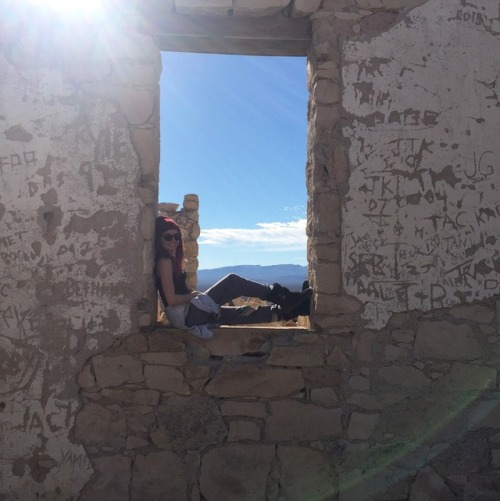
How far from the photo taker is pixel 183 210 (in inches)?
430

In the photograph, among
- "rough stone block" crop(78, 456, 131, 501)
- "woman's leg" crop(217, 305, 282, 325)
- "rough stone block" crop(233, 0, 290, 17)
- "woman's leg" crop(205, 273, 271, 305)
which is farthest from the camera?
"woman's leg" crop(205, 273, 271, 305)

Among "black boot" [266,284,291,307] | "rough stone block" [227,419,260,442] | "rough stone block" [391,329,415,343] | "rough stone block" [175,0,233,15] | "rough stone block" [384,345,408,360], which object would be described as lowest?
"rough stone block" [227,419,260,442]

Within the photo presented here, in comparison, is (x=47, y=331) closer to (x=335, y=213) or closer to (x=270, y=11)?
(x=335, y=213)

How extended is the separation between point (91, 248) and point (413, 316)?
6.76 feet

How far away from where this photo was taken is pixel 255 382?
11.1ft

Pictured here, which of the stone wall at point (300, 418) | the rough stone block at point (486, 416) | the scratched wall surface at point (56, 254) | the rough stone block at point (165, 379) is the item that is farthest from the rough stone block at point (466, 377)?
the scratched wall surface at point (56, 254)

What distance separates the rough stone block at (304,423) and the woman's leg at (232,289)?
2.99ft

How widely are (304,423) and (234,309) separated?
942 mm

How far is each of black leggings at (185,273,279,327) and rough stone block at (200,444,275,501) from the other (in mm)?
830

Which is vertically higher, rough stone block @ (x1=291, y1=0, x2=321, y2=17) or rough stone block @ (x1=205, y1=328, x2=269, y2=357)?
rough stone block @ (x1=291, y1=0, x2=321, y2=17)

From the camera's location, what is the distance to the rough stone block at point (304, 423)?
3383 millimetres

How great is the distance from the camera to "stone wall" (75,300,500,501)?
3.37m

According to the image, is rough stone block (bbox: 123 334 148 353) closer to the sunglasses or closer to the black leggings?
the black leggings

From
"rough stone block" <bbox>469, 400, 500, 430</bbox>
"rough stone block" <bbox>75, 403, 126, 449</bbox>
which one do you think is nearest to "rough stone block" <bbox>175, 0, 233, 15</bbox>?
"rough stone block" <bbox>75, 403, 126, 449</bbox>
